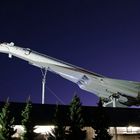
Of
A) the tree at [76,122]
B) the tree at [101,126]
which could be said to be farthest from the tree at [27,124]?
the tree at [101,126]

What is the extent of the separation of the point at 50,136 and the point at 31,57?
1806 centimetres

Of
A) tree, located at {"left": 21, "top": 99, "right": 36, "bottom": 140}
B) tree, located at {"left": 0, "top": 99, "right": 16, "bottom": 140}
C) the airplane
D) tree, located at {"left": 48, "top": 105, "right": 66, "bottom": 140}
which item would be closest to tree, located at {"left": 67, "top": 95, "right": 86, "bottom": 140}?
tree, located at {"left": 48, "top": 105, "right": 66, "bottom": 140}

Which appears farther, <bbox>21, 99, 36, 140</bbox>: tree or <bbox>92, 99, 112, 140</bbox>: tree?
<bbox>92, 99, 112, 140</bbox>: tree

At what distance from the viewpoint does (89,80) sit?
43.4 metres

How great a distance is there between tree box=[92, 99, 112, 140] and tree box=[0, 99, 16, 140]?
6935mm

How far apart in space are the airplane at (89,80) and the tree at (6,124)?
650 inches

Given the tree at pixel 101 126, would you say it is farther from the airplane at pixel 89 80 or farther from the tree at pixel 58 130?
the airplane at pixel 89 80

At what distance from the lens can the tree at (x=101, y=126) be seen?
29.3 metres

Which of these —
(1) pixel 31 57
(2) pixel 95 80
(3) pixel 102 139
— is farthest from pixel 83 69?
(3) pixel 102 139

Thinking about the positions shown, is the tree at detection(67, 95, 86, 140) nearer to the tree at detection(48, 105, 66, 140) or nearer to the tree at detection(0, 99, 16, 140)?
the tree at detection(48, 105, 66, 140)

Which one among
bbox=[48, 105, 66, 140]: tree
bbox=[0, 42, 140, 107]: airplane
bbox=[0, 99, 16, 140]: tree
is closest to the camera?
bbox=[0, 99, 16, 140]: tree

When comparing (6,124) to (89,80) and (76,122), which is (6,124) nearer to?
(76,122)

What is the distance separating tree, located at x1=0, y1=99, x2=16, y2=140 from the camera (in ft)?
87.9

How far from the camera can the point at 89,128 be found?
108ft
